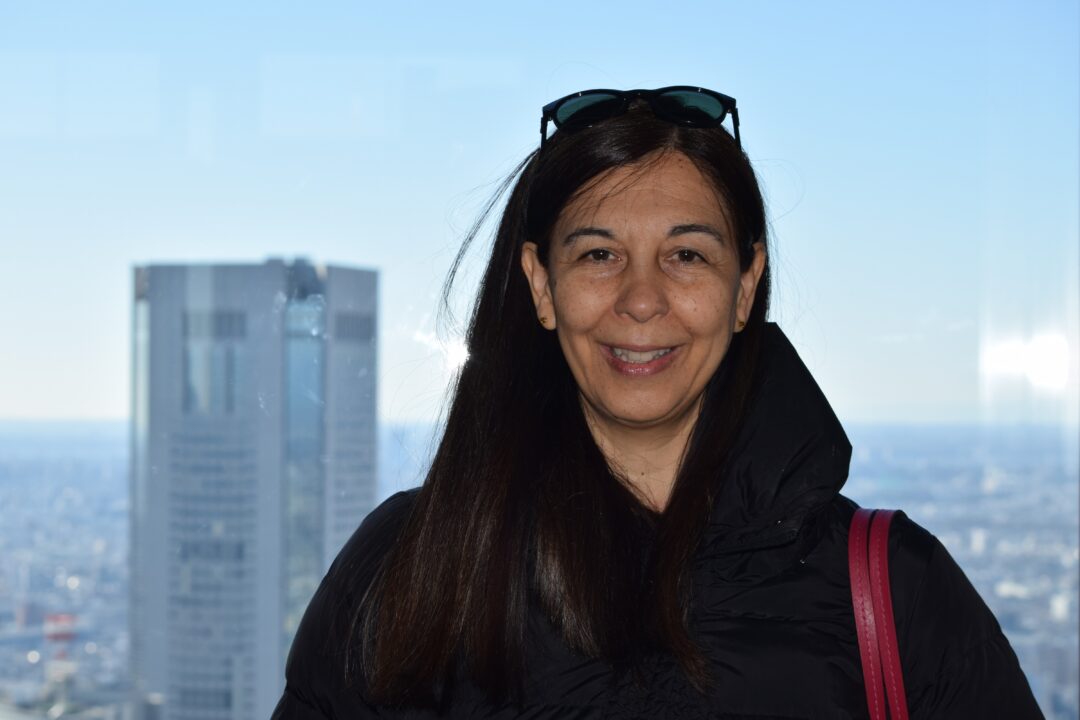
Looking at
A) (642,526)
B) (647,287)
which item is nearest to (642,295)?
(647,287)

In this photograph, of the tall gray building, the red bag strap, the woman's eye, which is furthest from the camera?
the tall gray building

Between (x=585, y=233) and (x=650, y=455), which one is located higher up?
(x=585, y=233)

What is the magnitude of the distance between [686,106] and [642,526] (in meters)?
0.40

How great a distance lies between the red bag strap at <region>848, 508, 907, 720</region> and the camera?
91 centimetres

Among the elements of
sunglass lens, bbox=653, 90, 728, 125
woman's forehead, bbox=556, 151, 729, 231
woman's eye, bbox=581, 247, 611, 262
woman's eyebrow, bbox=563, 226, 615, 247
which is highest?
sunglass lens, bbox=653, 90, 728, 125

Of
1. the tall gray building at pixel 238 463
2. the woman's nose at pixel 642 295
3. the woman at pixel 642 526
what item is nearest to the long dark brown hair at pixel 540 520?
the woman at pixel 642 526

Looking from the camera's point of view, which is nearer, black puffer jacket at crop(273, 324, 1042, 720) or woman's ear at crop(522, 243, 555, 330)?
black puffer jacket at crop(273, 324, 1042, 720)

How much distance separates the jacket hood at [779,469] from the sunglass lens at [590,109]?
298mm

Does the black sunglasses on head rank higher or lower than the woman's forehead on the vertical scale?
higher

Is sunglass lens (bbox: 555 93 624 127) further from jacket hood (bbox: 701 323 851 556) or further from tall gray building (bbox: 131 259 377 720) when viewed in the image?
tall gray building (bbox: 131 259 377 720)

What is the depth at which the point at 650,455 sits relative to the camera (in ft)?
3.54

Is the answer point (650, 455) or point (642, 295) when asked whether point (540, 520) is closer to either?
point (650, 455)

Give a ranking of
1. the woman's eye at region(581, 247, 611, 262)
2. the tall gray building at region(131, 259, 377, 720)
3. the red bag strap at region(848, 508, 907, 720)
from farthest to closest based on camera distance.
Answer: the tall gray building at region(131, 259, 377, 720) < the woman's eye at region(581, 247, 611, 262) < the red bag strap at region(848, 508, 907, 720)

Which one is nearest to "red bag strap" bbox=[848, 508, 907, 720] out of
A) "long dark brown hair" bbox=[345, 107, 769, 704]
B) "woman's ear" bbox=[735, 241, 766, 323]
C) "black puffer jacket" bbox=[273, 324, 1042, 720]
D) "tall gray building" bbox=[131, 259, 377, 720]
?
"black puffer jacket" bbox=[273, 324, 1042, 720]
